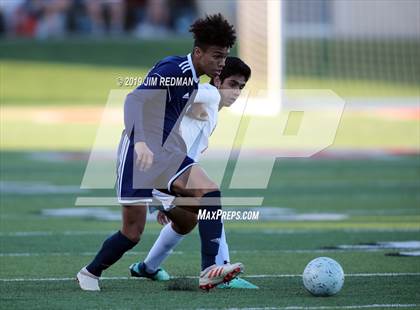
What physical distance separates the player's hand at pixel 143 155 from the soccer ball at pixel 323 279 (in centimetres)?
132

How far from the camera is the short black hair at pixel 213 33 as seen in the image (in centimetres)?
748

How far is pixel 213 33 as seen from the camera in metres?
7.48

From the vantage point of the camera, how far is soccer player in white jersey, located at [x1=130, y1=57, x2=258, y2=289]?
25.7ft

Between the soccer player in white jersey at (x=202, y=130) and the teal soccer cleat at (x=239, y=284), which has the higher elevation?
the soccer player in white jersey at (x=202, y=130)

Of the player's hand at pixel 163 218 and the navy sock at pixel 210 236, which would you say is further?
the player's hand at pixel 163 218

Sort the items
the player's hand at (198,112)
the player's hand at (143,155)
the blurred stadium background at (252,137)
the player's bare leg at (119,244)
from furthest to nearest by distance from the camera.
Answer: the blurred stadium background at (252,137) → the player's hand at (198,112) → the player's bare leg at (119,244) → the player's hand at (143,155)

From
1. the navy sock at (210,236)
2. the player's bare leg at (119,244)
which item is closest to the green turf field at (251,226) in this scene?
the player's bare leg at (119,244)

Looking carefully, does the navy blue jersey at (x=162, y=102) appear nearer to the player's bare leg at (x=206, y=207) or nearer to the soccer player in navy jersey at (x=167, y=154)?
the soccer player in navy jersey at (x=167, y=154)

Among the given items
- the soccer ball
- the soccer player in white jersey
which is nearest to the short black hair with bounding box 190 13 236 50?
the soccer player in white jersey

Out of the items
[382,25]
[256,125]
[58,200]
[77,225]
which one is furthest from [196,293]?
[382,25]

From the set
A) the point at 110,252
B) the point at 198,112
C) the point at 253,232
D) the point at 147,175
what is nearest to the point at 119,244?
the point at 110,252

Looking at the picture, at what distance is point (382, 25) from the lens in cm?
3444

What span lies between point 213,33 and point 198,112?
0.71m

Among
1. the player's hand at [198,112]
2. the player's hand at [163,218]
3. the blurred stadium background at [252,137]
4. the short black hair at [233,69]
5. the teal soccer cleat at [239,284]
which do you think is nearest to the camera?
the teal soccer cleat at [239,284]
